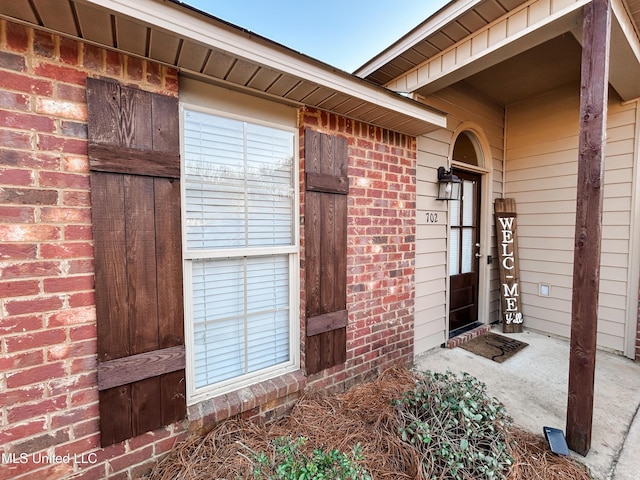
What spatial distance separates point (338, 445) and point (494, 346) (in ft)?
7.47

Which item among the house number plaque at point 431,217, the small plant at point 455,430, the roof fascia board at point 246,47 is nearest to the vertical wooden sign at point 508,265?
the house number plaque at point 431,217

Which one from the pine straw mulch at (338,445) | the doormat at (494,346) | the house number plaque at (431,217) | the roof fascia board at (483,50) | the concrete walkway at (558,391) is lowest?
the concrete walkway at (558,391)

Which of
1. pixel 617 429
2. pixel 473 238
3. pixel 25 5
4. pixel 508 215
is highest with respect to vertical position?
pixel 25 5

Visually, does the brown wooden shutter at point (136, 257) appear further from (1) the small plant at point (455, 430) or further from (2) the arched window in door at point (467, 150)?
(2) the arched window in door at point (467, 150)

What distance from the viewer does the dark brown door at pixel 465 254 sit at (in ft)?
10.7

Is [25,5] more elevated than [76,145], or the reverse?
[25,5]

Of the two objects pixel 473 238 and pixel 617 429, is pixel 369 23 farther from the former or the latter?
pixel 617 429

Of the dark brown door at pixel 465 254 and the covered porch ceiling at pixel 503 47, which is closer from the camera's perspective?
the covered porch ceiling at pixel 503 47

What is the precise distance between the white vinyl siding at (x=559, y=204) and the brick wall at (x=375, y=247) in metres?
1.87

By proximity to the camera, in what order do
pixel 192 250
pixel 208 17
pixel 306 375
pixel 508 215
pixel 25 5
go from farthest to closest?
pixel 508 215, pixel 306 375, pixel 192 250, pixel 208 17, pixel 25 5

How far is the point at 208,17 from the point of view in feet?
4.14

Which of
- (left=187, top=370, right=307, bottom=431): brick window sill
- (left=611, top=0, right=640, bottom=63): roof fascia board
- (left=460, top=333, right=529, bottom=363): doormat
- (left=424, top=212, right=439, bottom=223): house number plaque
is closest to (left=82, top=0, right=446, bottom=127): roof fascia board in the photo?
(left=424, top=212, right=439, bottom=223): house number plaque

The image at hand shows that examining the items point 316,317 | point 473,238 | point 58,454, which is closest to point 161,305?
point 58,454

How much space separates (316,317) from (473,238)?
8.36ft
